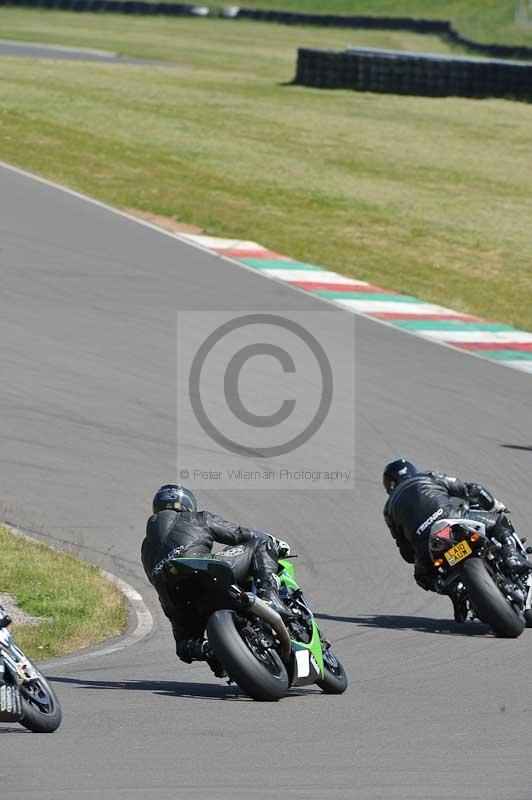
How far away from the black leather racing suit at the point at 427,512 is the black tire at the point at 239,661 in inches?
117

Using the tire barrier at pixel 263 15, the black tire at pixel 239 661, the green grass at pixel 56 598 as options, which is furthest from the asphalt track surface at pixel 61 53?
the black tire at pixel 239 661

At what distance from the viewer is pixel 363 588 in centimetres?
1171

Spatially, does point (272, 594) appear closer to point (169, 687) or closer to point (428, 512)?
point (169, 687)

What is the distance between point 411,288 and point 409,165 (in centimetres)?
1036

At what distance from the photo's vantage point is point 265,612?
26.3 feet

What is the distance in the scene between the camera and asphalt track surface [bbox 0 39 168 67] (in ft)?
145

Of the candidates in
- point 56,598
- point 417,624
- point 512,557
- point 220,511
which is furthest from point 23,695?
point 220,511

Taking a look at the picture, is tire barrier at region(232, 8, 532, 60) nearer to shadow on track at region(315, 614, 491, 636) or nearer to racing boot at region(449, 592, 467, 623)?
shadow on track at region(315, 614, 491, 636)

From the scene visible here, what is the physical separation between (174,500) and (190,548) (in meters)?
0.51

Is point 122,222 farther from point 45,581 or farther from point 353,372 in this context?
point 45,581

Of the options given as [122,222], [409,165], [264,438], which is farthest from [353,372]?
[409,165]

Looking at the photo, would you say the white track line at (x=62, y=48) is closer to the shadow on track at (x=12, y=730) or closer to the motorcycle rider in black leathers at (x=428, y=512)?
the motorcycle rider in black leathers at (x=428, y=512)

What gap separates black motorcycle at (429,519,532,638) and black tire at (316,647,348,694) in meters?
1.83

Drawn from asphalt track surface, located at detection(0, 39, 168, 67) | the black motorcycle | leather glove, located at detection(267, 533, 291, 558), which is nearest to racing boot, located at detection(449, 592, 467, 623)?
the black motorcycle
